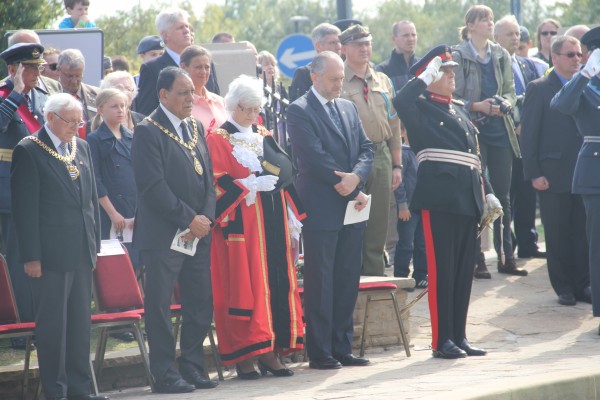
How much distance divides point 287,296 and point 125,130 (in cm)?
190

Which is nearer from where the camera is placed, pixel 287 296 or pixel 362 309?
pixel 287 296

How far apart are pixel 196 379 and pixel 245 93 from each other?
6.45 feet

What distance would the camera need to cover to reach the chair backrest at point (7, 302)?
28.4 ft

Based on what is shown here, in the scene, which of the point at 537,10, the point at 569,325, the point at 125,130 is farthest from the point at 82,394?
the point at 537,10

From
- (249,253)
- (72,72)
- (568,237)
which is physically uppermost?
(72,72)

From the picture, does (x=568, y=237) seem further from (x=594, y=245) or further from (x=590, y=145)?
(x=590, y=145)

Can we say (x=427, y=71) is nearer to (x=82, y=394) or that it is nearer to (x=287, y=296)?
(x=287, y=296)

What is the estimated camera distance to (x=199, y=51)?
31.5 ft

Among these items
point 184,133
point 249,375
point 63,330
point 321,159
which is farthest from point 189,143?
point 249,375

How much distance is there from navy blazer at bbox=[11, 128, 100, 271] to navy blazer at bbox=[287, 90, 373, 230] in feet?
5.79

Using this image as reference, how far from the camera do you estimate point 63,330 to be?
8.21m

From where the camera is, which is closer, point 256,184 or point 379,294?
point 256,184

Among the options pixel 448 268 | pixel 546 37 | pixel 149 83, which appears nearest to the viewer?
pixel 448 268

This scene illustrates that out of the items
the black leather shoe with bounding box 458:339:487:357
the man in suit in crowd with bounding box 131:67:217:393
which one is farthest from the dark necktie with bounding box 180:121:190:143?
the black leather shoe with bounding box 458:339:487:357
